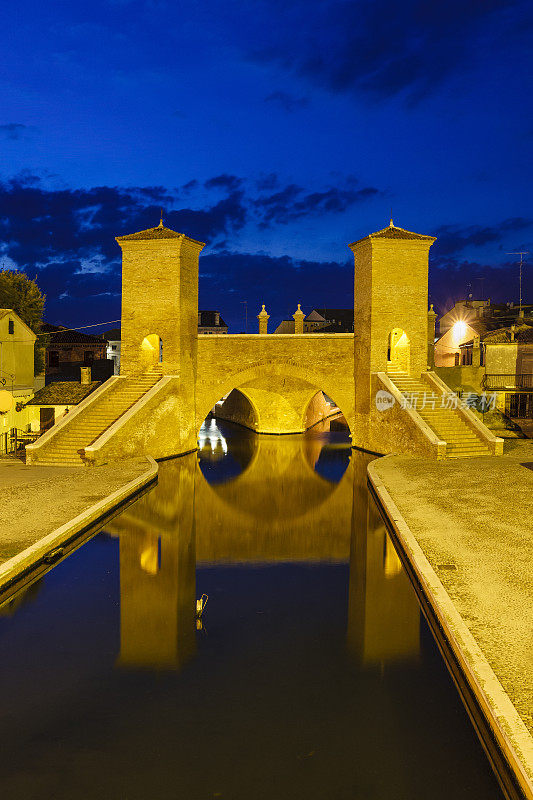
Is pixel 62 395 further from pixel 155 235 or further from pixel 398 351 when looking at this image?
pixel 398 351

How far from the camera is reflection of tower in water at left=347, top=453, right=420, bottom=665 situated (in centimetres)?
763

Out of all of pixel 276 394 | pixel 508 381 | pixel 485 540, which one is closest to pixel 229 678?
pixel 485 540

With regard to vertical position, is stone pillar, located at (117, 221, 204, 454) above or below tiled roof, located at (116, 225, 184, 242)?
below

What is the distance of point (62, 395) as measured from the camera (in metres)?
26.9

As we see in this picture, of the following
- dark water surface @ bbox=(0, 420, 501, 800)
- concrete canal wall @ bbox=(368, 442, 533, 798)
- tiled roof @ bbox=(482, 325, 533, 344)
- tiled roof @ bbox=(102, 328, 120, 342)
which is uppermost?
tiled roof @ bbox=(102, 328, 120, 342)

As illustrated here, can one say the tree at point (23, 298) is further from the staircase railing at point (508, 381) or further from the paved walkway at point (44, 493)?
the staircase railing at point (508, 381)

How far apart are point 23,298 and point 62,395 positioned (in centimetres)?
1058

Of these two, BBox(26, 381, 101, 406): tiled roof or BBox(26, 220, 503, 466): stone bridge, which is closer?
BBox(26, 220, 503, 466): stone bridge

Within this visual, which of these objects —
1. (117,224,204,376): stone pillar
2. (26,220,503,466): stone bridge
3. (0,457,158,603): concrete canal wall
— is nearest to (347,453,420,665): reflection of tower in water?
(0,457,158,603): concrete canal wall

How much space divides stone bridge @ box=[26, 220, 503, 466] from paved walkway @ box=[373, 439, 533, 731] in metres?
3.34

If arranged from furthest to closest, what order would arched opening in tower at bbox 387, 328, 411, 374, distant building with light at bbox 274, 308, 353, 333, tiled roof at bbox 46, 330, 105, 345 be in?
distant building with light at bbox 274, 308, 353, 333
tiled roof at bbox 46, 330, 105, 345
arched opening in tower at bbox 387, 328, 411, 374

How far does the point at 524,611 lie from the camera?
24.4ft

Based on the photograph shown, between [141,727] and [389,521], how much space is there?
820cm

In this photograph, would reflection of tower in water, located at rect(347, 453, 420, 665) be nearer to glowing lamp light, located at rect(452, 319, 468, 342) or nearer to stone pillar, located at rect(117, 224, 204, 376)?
stone pillar, located at rect(117, 224, 204, 376)
